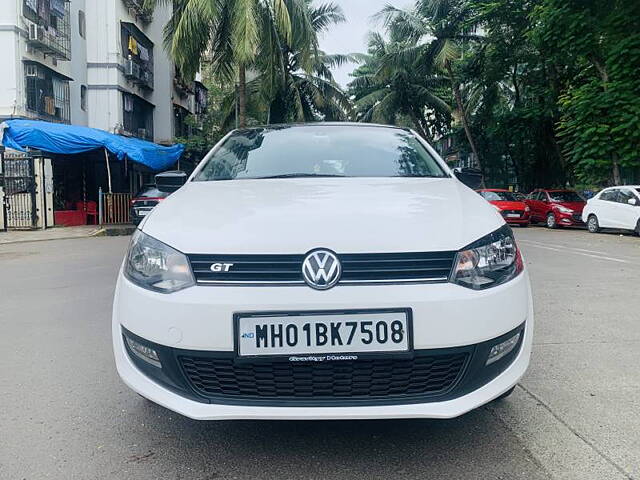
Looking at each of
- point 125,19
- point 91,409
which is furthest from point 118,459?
Answer: point 125,19

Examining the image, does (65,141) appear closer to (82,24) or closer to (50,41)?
(50,41)

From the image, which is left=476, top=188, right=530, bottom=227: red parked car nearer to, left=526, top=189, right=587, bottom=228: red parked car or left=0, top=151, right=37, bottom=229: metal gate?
left=526, top=189, right=587, bottom=228: red parked car

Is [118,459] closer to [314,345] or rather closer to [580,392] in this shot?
[314,345]

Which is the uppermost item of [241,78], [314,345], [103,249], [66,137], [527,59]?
[527,59]

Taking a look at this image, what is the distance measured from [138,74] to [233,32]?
33.4 ft

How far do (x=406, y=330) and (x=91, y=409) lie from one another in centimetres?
185

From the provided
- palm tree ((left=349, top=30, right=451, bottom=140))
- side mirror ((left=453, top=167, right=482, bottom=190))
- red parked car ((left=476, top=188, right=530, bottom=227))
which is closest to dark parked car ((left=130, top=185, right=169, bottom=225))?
red parked car ((left=476, top=188, right=530, bottom=227))

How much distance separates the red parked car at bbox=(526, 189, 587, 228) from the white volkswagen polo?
20534 mm

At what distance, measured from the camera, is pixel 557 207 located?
22.1 metres

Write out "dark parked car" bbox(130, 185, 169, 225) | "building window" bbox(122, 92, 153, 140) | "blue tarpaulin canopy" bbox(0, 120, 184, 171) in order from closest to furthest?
"blue tarpaulin canopy" bbox(0, 120, 184, 171) < "dark parked car" bbox(130, 185, 169, 225) < "building window" bbox(122, 92, 153, 140)

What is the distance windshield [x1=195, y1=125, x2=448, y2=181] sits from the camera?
374 centimetres

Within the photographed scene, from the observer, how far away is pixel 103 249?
Result: 12.5 m

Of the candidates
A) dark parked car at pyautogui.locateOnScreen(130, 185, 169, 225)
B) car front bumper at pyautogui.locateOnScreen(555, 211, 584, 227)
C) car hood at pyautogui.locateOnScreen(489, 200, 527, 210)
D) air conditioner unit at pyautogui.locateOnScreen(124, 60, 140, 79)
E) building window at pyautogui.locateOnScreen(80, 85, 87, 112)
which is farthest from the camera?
air conditioner unit at pyautogui.locateOnScreen(124, 60, 140, 79)

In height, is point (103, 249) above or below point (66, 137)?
below
